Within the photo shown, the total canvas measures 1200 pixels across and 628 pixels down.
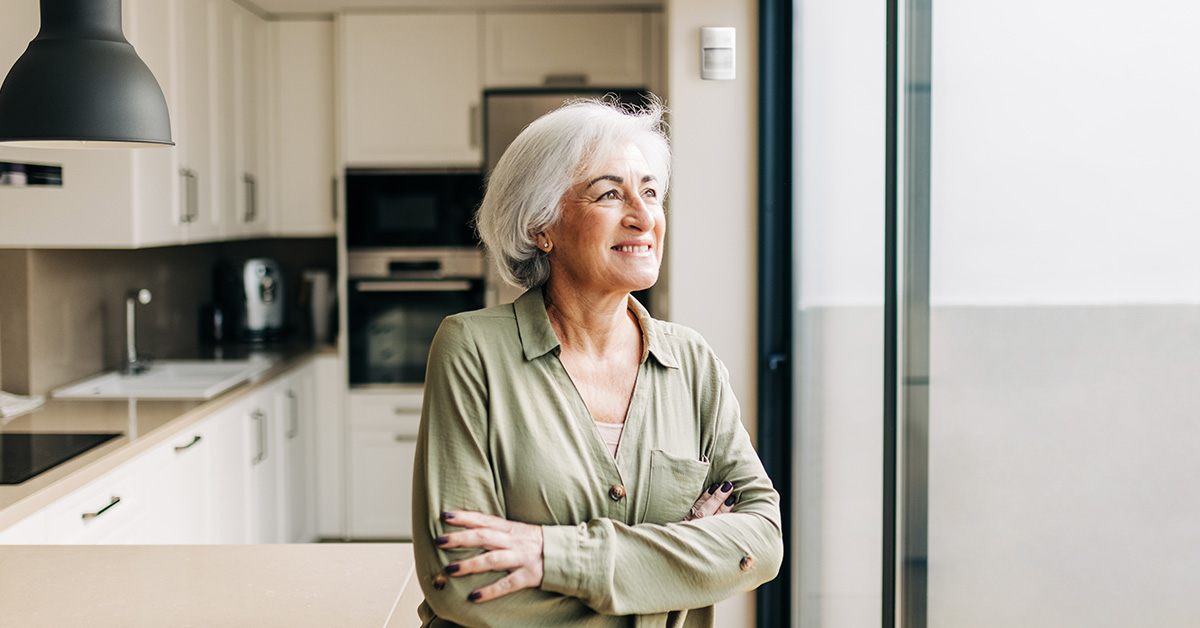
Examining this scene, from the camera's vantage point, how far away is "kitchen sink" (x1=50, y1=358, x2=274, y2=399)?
9.93 ft

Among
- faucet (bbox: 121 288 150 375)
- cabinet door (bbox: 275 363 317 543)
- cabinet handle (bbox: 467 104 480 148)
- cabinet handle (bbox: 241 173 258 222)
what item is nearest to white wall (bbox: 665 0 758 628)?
cabinet handle (bbox: 467 104 480 148)

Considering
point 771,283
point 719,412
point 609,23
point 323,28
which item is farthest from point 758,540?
point 323,28

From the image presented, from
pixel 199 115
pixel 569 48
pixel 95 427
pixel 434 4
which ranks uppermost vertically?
pixel 434 4

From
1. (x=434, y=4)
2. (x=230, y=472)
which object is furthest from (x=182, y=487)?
(x=434, y=4)

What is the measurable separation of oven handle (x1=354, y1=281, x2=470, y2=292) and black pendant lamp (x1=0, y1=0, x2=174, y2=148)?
2300 millimetres

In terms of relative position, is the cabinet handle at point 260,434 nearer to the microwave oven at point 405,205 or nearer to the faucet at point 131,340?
the faucet at point 131,340

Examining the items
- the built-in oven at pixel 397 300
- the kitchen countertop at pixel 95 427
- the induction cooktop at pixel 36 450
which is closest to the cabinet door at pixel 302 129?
the built-in oven at pixel 397 300

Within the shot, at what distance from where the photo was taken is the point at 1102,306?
1.02 meters

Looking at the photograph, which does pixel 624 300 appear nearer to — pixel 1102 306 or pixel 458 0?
pixel 1102 306

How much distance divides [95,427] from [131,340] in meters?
0.95

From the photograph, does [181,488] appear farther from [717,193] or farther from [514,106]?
[514,106]

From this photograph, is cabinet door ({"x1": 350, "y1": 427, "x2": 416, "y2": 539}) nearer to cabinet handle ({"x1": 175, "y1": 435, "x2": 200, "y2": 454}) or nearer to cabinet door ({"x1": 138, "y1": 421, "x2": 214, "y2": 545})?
cabinet door ({"x1": 138, "y1": 421, "x2": 214, "y2": 545})

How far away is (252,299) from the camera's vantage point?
4.18 m

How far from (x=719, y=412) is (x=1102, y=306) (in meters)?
0.47
